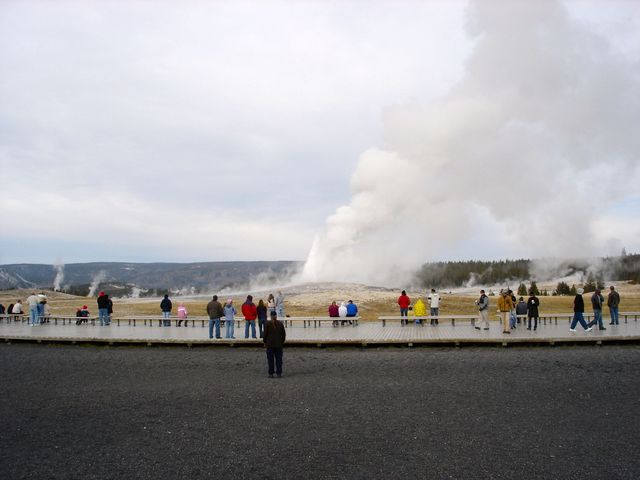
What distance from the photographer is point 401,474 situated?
736 cm

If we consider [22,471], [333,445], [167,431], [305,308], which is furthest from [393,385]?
[305,308]

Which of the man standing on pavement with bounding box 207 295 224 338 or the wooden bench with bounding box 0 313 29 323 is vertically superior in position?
the man standing on pavement with bounding box 207 295 224 338

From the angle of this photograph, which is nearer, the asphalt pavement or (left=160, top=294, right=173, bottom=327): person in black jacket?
the asphalt pavement

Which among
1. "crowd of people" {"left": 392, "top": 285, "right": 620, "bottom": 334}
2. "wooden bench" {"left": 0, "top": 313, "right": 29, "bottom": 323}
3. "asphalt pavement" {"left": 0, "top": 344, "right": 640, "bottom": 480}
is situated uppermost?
"crowd of people" {"left": 392, "top": 285, "right": 620, "bottom": 334}

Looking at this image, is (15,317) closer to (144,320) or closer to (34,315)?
(34,315)

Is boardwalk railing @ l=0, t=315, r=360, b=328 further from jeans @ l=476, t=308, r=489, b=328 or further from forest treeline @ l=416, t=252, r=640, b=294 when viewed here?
forest treeline @ l=416, t=252, r=640, b=294

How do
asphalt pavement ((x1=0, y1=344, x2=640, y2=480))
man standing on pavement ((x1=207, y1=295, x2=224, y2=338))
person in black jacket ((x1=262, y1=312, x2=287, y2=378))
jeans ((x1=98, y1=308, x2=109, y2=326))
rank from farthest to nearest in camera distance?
jeans ((x1=98, y1=308, x2=109, y2=326)) < man standing on pavement ((x1=207, y1=295, x2=224, y2=338)) < person in black jacket ((x1=262, y1=312, x2=287, y2=378)) < asphalt pavement ((x1=0, y1=344, x2=640, y2=480))

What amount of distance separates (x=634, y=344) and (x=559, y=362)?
5090 mm

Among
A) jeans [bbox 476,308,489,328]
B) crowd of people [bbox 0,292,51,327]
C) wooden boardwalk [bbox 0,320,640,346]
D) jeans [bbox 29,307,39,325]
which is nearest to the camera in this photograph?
wooden boardwalk [bbox 0,320,640,346]

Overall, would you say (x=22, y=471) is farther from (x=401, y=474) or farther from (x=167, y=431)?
(x=401, y=474)

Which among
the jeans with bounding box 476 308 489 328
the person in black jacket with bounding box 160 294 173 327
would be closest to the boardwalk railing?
the person in black jacket with bounding box 160 294 173 327

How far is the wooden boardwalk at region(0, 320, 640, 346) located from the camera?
19.3 meters

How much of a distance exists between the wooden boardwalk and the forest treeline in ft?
313

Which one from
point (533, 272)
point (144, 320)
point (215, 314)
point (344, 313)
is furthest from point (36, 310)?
point (533, 272)
